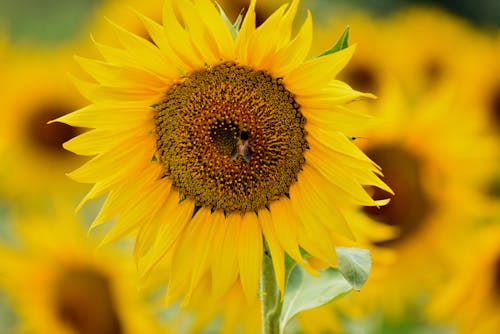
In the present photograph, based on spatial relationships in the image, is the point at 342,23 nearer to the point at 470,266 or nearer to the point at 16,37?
the point at 470,266

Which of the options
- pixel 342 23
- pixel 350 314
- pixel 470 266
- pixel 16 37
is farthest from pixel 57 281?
pixel 16 37

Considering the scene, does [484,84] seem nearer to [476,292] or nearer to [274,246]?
[476,292]

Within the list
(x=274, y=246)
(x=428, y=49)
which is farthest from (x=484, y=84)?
(x=274, y=246)

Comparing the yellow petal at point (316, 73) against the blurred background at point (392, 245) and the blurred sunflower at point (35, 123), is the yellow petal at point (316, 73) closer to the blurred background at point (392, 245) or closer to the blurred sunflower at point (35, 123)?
the blurred background at point (392, 245)

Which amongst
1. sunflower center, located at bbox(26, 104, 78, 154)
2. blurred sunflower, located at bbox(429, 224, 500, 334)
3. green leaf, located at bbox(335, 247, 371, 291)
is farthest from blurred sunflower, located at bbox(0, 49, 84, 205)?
green leaf, located at bbox(335, 247, 371, 291)

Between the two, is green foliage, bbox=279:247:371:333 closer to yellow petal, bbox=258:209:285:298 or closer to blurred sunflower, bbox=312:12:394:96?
yellow petal, bbox=258:209:285:298

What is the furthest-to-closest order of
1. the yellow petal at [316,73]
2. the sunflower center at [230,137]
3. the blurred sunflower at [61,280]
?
the blurred sunflower at [61,280]
the sunflower center at [230,137]
the yellow petal at [316,73]

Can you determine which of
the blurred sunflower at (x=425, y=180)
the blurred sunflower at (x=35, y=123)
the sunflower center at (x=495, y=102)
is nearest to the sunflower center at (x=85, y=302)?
the blurred sunflower at (x=425, y=180)

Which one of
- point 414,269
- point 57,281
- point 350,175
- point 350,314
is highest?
point 350,175
